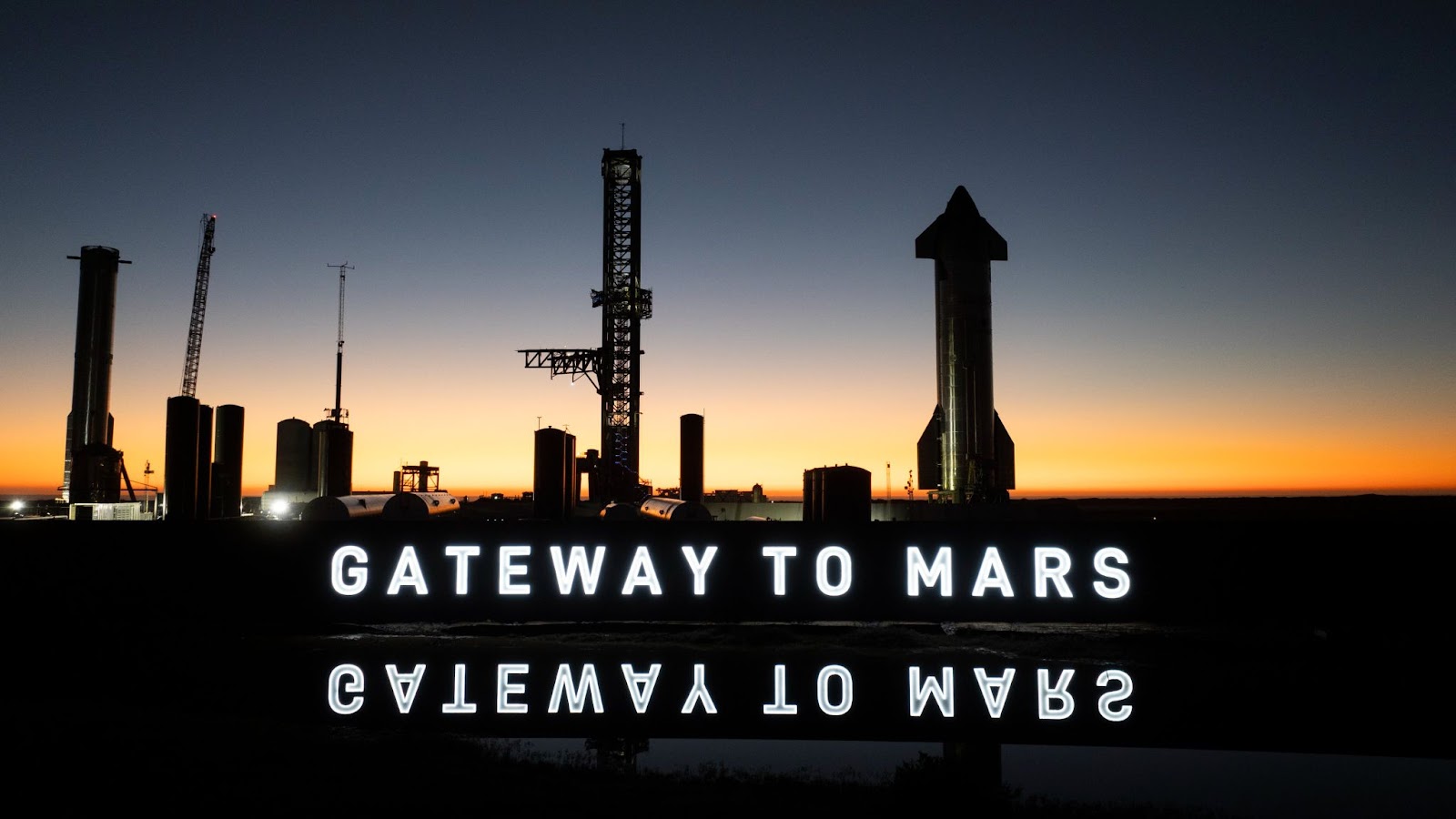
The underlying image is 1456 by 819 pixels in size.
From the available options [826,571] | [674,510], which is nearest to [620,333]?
[674,510]

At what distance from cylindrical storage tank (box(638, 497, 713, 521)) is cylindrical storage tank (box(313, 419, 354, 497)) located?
701 inches

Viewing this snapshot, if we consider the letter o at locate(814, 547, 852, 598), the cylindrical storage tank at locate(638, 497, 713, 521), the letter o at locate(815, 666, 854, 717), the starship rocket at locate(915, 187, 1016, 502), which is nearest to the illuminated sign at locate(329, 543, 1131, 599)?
the letter o at locate(814, 547, 852, 598)

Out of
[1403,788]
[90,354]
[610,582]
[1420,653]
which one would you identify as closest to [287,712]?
[610,582]

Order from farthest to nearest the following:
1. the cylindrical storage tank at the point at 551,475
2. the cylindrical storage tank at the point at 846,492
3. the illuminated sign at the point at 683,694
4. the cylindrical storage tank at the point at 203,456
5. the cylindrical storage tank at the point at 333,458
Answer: the cylindrical storage tank at the point at 333,458, the cylindrical storage tank at the point at 203,456, the cylindrical storage tank at the point at 551,475, the cylindrical storage tank at the point at 846,492, the illuminated sign at the point at 683,694

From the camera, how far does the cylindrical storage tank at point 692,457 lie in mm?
40969

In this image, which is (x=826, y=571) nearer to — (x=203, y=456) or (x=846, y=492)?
(x=846, y=492)

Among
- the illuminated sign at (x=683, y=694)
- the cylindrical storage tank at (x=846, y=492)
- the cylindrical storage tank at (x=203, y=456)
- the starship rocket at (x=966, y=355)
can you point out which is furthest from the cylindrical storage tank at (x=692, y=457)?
the illuminated sign at (x=683, y=694)

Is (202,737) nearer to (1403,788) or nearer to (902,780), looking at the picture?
(902,780)

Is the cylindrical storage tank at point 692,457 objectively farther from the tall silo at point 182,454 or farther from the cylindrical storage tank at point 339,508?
the tall silo at point 182,454

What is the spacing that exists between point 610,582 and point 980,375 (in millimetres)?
26825

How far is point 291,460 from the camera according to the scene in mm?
59781

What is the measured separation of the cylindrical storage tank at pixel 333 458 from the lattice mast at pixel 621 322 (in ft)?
48.7

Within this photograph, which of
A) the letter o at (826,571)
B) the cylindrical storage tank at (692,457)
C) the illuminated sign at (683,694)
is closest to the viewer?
the illuminated sign at (683,694)

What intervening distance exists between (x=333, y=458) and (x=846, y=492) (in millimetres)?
38653
